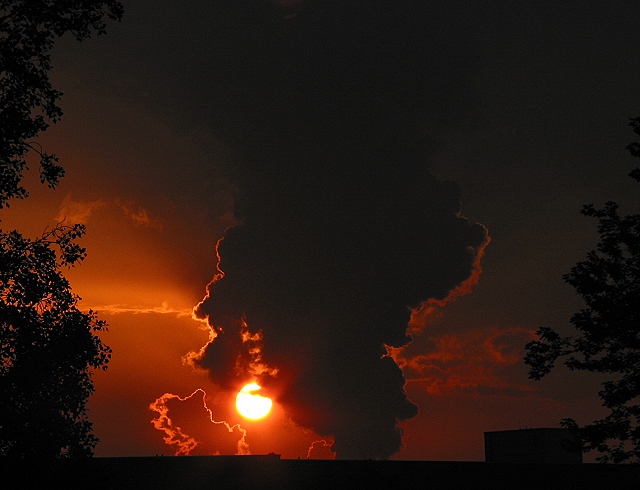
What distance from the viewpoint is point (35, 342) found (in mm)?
16406

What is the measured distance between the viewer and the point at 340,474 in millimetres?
45281

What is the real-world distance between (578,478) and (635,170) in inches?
1128

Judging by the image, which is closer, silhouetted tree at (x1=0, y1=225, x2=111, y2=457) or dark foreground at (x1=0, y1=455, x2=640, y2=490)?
silhouetted tree at (x1=0, y1=225, x2=111, y2=457)

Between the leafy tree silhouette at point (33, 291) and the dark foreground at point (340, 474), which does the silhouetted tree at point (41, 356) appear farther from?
the dark foreground at point (340, 474)

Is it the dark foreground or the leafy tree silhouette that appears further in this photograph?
the dark foreground

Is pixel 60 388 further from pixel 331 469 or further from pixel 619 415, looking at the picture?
pixel 331 469

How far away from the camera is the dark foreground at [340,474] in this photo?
42.0m

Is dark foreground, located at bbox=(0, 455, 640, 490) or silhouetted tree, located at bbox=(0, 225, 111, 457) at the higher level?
dark foreground, located at bbox=(0, 455, 640, 490)

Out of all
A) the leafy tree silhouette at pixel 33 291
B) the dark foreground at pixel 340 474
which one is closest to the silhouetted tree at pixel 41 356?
the leafy tree silhouette at pixel 33 291

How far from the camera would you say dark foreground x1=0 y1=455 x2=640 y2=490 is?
42.0m

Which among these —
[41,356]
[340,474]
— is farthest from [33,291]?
[340,474]

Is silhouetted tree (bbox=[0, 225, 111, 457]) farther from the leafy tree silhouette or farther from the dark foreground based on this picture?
the dark foreground

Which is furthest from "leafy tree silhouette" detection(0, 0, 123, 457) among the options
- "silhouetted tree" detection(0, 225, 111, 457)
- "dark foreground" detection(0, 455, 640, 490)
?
"dark foreground" detection(0, 455, 640, 490)

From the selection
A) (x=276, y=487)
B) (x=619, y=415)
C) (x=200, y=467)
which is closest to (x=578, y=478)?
(x=276, y=487)
